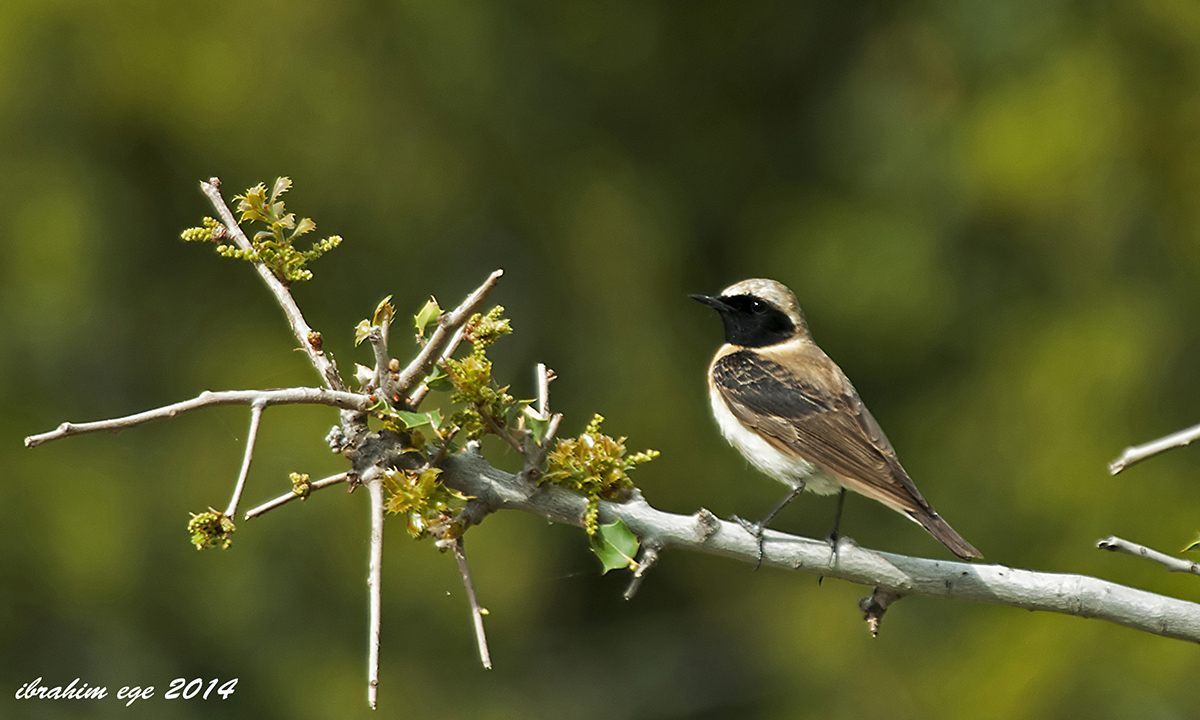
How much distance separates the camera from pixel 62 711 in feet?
25.4

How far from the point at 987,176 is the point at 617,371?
2.83m

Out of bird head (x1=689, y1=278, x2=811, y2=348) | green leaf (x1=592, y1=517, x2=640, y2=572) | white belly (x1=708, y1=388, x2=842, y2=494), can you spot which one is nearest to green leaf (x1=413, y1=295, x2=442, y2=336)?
green leaf (x1=592, y1=517, x2=640, y2=572)

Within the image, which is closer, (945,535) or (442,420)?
(442,420)

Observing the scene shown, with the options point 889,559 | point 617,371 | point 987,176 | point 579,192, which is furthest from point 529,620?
point 889,559

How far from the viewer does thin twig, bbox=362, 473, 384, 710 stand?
1781mm

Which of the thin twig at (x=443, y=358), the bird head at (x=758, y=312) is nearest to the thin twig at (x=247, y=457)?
the thin twig at (x=443, y=358)

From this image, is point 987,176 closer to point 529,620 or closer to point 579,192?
point 579,192

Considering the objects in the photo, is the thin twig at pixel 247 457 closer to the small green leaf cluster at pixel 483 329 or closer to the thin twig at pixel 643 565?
the small green leaf cluster at pixel 483 329

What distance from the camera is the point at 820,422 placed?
4223 millimetres

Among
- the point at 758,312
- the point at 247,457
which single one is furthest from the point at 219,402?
the point at 758,312

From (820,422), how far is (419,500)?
2.30m

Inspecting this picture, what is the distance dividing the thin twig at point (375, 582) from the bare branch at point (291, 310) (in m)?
0.23

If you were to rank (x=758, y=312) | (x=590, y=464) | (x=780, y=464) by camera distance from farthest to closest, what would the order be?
1. (x=758, y=312)
2. (x=780, y=464)
3. (x=590, y=464)

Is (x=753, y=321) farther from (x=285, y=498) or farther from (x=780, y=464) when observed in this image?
(x=285, y=498)
